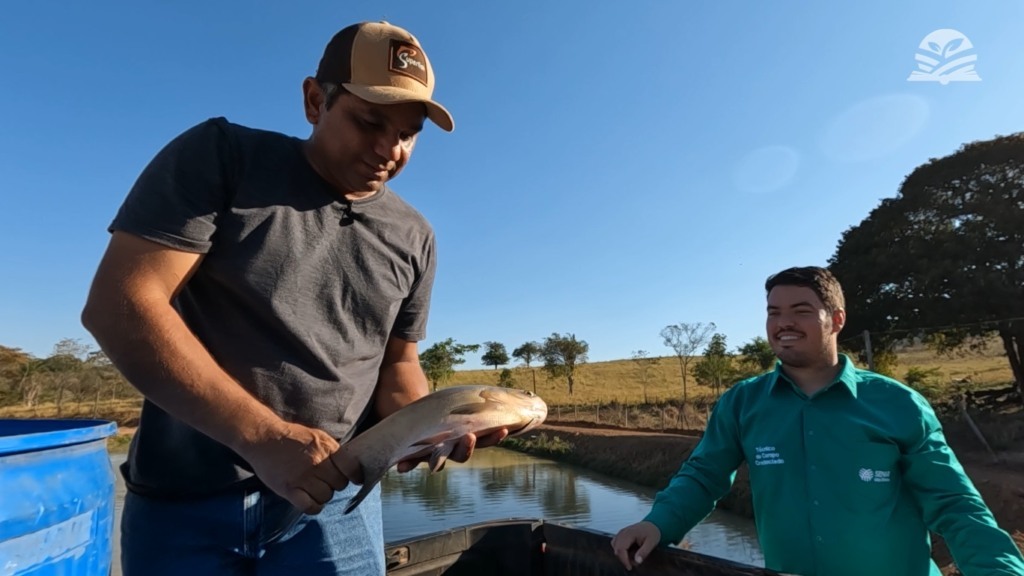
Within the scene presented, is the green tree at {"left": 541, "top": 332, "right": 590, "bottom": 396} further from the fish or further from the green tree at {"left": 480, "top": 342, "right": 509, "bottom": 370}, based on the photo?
the fish

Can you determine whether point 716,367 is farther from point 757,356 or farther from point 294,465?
point 294,465

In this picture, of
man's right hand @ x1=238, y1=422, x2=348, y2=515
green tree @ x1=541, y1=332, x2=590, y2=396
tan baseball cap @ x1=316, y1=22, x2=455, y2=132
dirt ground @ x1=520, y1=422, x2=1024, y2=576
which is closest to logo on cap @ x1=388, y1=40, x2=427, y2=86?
tan baseball cap @ x1=316, y1=22, x2=455, y2=132

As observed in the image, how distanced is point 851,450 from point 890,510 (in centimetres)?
31

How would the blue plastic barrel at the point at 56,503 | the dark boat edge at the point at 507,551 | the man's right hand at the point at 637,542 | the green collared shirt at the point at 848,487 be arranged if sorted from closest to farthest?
the blue plastic barrel at the point at 56,503 < the green collared shirt at the point at 848,487 < the man's right hand at the point at 637,542 < the dark boat edge at the point at 507,551

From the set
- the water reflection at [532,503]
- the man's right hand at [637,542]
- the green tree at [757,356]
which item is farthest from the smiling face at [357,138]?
the green tree at [757,356]

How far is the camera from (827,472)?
3027mm

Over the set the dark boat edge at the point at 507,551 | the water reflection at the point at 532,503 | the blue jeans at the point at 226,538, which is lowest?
the water reflection at the point at 532,503

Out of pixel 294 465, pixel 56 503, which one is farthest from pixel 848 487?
pixel 56 503

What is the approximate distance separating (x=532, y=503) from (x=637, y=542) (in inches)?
640

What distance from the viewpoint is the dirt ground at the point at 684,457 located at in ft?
39.7

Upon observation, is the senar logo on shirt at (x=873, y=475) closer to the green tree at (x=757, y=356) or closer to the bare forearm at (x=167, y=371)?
the bare forearm at (x=167, y=371)

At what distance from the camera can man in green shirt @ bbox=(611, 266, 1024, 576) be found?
2826 millimetres

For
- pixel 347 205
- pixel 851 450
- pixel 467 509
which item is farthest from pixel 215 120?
pixel 467 509

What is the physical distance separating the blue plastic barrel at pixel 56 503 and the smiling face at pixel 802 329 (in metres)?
3.15
